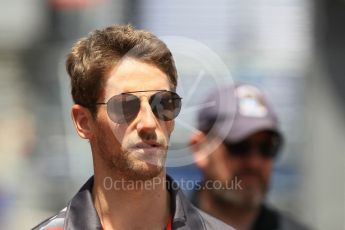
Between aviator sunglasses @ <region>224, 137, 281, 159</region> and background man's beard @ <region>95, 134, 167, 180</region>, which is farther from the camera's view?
aviator sunglasses @ <region>224, 137, 281, 159</region>

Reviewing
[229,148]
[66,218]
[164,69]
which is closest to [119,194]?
[66,218]

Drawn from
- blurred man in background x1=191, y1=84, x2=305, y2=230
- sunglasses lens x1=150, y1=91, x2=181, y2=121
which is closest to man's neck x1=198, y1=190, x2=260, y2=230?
blurred man in background x1=191, y1=84, x2=305, y2=230

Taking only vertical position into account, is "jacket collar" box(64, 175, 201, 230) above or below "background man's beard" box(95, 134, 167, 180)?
below

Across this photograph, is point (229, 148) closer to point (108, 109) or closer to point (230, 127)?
point (230, 127)

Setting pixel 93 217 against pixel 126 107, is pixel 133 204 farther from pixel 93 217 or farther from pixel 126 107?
pixel 126 107

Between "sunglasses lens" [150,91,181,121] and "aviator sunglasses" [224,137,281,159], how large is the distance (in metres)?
1.27

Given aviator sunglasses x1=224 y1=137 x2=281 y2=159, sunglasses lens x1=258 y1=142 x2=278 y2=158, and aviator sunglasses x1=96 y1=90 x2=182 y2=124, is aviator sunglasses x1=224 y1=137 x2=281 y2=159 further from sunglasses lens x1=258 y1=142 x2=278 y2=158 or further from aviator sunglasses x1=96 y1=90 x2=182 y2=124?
aviator sunglasses x1=96 y1=90 x2=182 y2=124

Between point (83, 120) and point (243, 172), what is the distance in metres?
1.27

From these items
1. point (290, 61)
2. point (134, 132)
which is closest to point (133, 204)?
point (134, 132)

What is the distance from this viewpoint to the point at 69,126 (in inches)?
259

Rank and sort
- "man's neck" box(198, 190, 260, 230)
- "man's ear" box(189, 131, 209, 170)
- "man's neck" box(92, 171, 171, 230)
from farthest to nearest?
1. "man's ear" box(189, 131, 209, 170)
2. "man's neck" box(198, 190, 260, 230)
3. "man's neck" box(92, 171, 171, 230)

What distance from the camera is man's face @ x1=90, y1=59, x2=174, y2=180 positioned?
2.47 m

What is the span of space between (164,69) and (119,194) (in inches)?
16.0

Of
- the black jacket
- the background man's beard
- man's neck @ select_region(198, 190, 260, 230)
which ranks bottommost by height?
man's neck @ select_region(198, 190, 260, 230)
